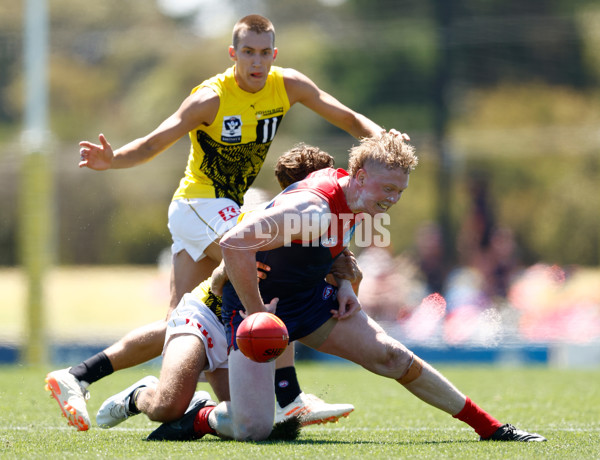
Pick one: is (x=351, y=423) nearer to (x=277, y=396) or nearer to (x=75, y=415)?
(x=277, y=396)

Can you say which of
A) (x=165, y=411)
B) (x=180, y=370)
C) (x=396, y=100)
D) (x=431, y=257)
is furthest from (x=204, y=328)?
(x=396, y=100)

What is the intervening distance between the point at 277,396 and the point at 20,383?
4.18m

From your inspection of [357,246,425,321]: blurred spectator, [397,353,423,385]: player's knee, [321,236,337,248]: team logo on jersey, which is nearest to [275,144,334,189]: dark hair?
[321,236,337,248]: team logo on jersey

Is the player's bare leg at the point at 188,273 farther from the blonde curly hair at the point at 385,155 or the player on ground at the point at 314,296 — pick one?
the blonde curly hair at the point at 385,155

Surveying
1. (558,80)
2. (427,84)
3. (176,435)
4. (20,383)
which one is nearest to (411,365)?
(176,435)

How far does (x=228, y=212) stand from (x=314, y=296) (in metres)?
0.97

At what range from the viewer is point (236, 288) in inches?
192

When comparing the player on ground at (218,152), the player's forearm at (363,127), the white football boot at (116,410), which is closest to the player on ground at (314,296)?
the white football boot at (116,410)

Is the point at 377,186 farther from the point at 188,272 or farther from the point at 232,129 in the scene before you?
the point at 188,272

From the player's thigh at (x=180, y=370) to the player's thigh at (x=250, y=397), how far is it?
27cm

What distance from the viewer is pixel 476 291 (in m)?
14.0

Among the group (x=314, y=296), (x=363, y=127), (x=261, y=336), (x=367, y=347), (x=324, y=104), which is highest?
(x=324, y=104)

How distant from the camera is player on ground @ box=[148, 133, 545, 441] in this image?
4.82m

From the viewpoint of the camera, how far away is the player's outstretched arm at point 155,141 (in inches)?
215
